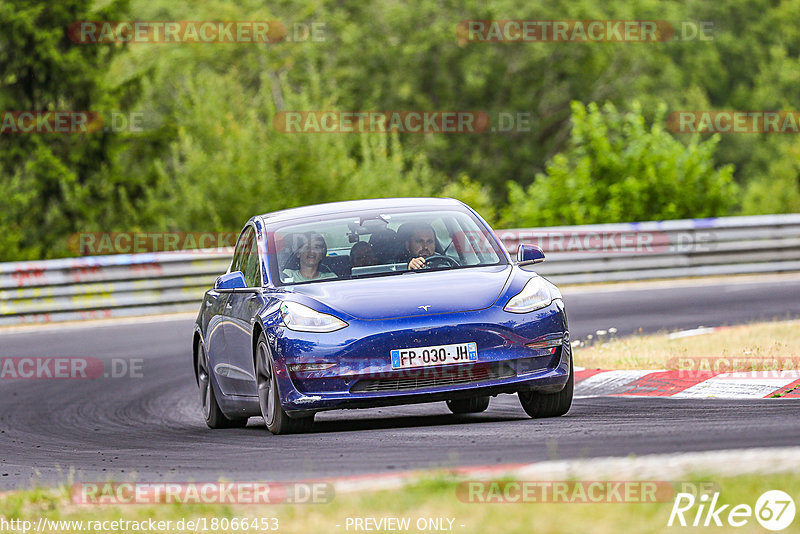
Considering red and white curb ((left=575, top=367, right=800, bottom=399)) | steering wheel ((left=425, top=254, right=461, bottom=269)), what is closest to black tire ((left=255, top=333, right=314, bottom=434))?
steering wheel ((left=425, top=254, right=461, bottom=269))

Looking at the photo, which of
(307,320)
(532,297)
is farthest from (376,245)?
(532,297)

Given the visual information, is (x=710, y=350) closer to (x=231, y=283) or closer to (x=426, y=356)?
(x=426, y=356)

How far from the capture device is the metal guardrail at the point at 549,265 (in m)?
22.6

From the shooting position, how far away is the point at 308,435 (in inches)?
349

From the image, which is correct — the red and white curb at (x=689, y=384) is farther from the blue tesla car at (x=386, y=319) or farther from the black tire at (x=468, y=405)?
the blue tesla car at (x=386, y=319)

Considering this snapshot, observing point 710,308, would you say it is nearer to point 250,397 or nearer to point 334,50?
point 250,397

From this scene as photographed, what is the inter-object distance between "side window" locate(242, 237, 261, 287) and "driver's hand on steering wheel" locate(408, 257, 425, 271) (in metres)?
1.01

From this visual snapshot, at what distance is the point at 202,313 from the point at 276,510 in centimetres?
556

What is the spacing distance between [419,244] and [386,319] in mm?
1187

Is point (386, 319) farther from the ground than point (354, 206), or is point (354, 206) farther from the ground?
point (354, 206)

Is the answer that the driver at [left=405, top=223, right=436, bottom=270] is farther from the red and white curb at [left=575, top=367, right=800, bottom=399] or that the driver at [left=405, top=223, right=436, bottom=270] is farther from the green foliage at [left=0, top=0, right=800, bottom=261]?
the green foliage at [left=0, top=0, right=800, bottom=261]

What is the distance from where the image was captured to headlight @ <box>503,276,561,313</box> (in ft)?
29.0

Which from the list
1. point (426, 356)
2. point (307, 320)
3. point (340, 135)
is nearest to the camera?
point (426, 356)

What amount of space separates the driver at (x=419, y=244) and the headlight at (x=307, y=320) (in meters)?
0.99
